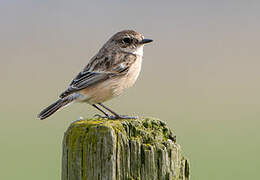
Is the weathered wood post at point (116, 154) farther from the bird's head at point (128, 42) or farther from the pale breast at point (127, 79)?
the bird's head at point (128, 42)

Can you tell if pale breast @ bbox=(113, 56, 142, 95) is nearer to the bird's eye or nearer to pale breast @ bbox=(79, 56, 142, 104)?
pale breast @ bbox=(79, 56, 142, 104)

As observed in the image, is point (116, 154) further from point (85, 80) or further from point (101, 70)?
point (101, 70)

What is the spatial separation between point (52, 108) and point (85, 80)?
799mm

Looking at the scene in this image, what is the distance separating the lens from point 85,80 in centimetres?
643

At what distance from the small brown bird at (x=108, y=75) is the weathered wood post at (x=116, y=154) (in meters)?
2.48

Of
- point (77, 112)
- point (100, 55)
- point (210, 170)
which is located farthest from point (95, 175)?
point (77, 112)

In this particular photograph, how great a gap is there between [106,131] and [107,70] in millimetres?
3586

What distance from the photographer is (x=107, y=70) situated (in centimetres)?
664

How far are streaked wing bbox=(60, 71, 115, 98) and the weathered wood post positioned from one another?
2.97 m

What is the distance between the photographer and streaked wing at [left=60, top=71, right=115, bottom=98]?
20.6ft

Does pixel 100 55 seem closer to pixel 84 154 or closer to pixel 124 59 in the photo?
pixel 124 59

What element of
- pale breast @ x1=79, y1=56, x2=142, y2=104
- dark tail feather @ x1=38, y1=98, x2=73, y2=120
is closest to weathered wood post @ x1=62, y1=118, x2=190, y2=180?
dark tail feather @ x1=38, y1=98, x2=73, y2=120

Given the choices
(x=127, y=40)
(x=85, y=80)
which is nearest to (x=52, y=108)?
(x=85, y=80)

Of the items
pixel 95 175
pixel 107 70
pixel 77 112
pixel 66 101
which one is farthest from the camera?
pixel 77 112
